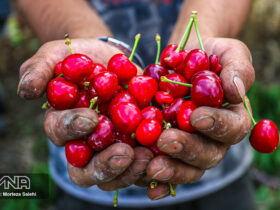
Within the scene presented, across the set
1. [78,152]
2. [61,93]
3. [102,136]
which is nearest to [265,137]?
[102,136]

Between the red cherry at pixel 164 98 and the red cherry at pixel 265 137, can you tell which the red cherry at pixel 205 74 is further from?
the red cherry at pixel 265 137

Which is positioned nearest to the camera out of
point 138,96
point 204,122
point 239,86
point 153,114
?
point 204,122

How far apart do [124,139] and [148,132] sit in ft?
0.58

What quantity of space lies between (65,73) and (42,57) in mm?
198

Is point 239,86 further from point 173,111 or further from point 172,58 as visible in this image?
point 172,58

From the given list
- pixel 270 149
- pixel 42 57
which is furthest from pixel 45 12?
pixel 270 149

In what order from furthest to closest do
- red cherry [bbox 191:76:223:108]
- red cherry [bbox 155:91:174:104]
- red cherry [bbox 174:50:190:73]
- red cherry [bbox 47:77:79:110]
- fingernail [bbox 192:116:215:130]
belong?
1. red cherry [bbox 174:50:190:73]
2. red cherry [bbox 155:91:174:104]
3. red cherry [bbox 47:77:79:110]
4. red cherry [bbox 191:76:223:108]
5. fingernail [bbox 192:116:215:130]

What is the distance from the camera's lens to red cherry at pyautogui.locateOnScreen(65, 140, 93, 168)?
4.97 ft

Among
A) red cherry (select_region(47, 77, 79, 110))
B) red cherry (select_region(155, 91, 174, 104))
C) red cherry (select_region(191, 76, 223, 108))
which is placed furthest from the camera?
red cherry (select_region(155, 91, 174, 104))

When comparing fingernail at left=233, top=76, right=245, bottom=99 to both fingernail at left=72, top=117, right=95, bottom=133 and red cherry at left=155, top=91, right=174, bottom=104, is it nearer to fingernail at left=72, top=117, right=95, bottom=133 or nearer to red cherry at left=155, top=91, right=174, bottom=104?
red cherry at left=155, top=91, right=174, bottom=104

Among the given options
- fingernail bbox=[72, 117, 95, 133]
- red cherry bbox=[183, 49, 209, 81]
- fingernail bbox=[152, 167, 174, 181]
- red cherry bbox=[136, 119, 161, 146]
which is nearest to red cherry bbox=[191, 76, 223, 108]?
red cherry bbox=[183, 49, 209, 81]

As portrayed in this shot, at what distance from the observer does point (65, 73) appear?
64.2 inches

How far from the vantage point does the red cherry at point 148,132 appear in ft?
4.85

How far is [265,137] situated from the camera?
161 cm
